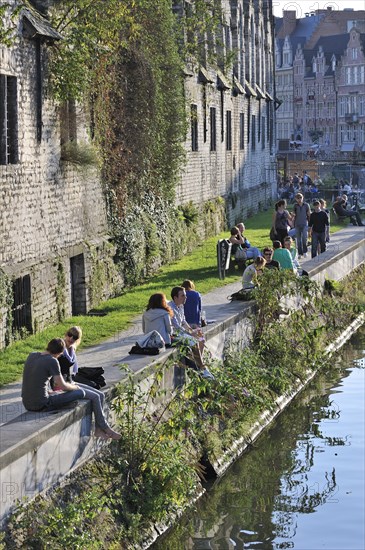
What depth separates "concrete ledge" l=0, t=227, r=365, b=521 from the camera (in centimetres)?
973

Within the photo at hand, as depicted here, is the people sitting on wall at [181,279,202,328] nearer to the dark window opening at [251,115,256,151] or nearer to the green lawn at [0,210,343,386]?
the green lawn at [0,210,343,386]

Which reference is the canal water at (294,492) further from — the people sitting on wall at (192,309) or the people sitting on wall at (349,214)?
the people sitting on wall at (349,214)

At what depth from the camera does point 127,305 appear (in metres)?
21.1

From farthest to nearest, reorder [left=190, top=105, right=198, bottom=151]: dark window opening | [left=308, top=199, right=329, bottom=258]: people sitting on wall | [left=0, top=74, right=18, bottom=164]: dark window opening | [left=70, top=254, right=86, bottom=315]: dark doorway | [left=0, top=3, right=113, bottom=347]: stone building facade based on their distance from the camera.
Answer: [left=190, top=105, right=198, bottom=151]: dark window opening, [left=308, top=199, right=329, bottom=258]: people sitting on wall, [left=70, top=254, right=86, bottom=315]: dark doorway, [left=0, top=74, right=18, bottom=164]: dark window opening, [left=0, top=3, right=113, bottom=347]: stone building facade

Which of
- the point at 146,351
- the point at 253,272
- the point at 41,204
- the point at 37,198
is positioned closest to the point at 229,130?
the point at 253,272

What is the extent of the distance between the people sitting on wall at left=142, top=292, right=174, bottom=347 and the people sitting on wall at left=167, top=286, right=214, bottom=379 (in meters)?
0.12

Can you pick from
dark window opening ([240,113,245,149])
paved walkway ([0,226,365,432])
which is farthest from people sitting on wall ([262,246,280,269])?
dark window opening ([240,113,245,149])

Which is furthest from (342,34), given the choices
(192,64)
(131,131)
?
(131,131)

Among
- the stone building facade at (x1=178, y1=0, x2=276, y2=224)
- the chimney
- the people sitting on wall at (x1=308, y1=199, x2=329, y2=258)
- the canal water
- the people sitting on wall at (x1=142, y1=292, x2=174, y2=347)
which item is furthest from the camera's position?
the chimney

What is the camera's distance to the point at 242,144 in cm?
4359

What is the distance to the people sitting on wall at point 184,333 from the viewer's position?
14136 millimetres

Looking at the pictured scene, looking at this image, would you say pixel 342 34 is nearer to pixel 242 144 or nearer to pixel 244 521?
pixel 242 144

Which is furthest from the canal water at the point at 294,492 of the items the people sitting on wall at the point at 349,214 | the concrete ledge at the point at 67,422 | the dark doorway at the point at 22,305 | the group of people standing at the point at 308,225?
the people sitting on wall at the point at 349,214

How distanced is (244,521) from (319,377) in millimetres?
7706
